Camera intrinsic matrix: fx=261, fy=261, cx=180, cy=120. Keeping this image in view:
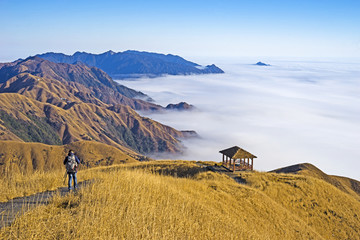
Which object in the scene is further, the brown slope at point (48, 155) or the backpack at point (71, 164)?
the brown slope at point (48, 155)

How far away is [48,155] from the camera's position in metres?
114

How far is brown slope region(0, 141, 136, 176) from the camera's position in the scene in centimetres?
10750

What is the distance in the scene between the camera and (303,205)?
24000 millimetres

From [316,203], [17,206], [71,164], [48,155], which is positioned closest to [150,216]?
[17,206]

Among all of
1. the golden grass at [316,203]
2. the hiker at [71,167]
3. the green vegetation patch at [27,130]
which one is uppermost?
the hiker at [71,167]

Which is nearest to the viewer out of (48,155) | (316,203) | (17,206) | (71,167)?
(17,206)

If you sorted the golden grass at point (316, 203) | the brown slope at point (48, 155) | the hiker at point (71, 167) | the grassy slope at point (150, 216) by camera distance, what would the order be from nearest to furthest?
1. the grassy slope at point (150, 216)
2. the hiker at point (71, 167)
3. the golden grass at point (316, 203)
4. the brown slope at point (48, 155)

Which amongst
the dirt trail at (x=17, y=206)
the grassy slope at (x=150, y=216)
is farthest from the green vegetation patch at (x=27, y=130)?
the dirt trail at (x=17, y=206)

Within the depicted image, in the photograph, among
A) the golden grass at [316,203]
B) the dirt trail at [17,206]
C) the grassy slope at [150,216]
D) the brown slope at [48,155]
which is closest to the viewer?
the grassy slope at [150,216]

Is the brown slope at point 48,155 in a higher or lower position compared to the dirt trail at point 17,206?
lower

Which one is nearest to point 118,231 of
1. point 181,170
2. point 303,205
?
point 303,205

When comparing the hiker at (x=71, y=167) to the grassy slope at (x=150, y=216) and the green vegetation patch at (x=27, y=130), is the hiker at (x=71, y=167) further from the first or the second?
the green vegetation patch at (x=27, y=130)

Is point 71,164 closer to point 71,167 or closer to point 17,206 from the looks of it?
point 71,167

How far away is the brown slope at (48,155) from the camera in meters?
108
